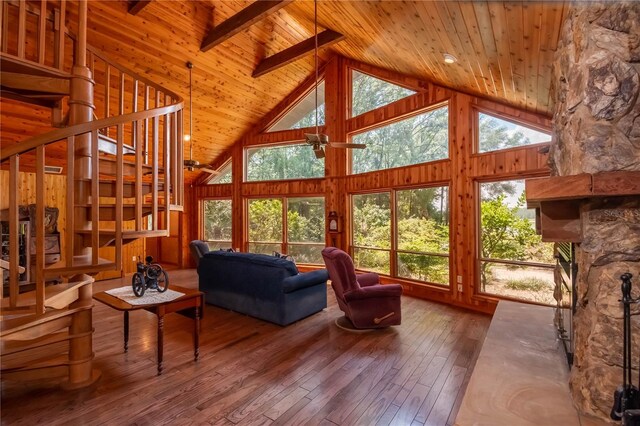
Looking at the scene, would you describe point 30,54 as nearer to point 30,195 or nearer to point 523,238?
point 30,195

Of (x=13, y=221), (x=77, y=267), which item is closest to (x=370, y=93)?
(x=77, y=267)

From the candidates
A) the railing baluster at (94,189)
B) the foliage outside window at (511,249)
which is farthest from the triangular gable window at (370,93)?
the railing baluster at (94,189)

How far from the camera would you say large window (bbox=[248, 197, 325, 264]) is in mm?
7211

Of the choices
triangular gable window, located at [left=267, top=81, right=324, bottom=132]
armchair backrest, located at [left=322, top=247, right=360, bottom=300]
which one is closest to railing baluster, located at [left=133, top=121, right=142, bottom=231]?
armchair backrest, located at [left=322, top=247, right=360, bottom=300]

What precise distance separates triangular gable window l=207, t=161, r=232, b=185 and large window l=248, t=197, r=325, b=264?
4.05 feet

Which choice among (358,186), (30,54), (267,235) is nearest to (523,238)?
(358,186)

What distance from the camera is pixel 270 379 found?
262cm

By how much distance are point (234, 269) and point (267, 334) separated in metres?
1.16

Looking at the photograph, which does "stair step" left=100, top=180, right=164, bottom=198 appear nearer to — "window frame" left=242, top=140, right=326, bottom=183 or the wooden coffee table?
the wooden coffee table

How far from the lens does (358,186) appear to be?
6395 millimetres

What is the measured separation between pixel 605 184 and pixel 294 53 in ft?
18.8

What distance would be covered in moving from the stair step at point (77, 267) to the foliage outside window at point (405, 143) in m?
4.93

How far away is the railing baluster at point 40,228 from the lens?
1.92 meters

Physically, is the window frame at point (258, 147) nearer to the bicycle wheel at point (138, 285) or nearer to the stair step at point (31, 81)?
the bicycle wheel at point (138, 285)
